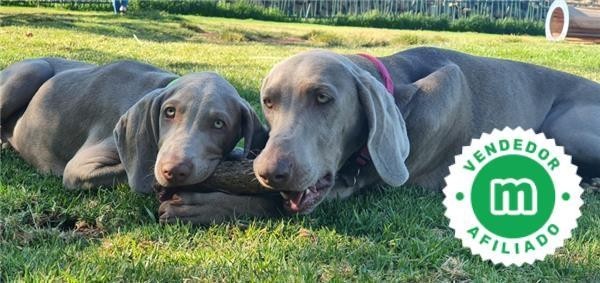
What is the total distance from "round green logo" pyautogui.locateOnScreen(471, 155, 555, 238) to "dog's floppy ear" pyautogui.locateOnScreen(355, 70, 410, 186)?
38 cm

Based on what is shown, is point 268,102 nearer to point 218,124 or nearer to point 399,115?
point 218,124

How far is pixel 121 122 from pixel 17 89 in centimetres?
161

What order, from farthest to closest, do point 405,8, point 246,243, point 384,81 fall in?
point 405,8 → point 384,81 → point 246,243

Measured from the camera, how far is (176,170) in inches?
141

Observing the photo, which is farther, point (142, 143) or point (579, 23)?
point (579, 23)

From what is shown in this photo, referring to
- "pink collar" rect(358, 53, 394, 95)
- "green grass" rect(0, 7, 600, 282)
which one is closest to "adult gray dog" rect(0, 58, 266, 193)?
"green grass" rect(0, 7, 600, 282)

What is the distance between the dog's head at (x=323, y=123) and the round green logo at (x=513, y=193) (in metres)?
0.39

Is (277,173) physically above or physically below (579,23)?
above

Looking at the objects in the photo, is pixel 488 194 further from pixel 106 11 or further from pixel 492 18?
pixel 492 18

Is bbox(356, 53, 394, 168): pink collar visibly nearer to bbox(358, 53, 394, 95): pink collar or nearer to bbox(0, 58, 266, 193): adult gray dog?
bbox(358, 53, 394, 95): pink collar

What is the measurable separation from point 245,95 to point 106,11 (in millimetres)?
18327

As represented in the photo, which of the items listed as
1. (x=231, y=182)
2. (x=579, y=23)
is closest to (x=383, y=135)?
(x=231, y=182)

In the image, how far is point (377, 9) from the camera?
92.6 feet

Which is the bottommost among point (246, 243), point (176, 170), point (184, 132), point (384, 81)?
point (246, 243)
